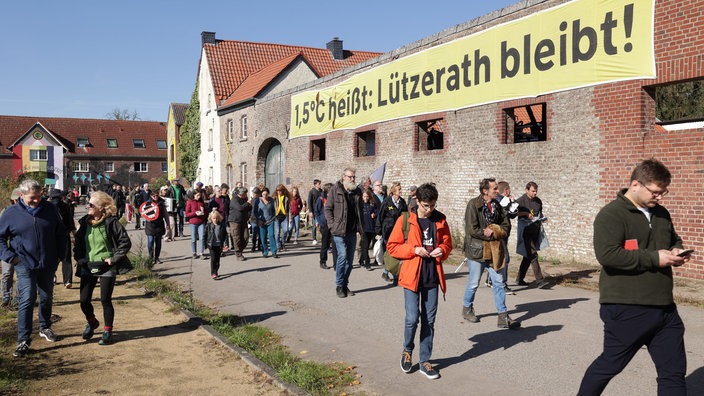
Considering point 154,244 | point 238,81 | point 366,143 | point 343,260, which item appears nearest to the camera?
point 343,260

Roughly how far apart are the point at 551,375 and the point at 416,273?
5.01ft

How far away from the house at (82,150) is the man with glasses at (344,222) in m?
54.4

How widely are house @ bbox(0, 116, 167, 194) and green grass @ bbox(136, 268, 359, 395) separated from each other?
54980 mm

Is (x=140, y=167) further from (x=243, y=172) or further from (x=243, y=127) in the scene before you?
(x=243, y=127)

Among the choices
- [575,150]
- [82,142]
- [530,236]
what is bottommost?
[530,236]

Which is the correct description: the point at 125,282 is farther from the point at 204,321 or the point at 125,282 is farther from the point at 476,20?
the point at 476,20

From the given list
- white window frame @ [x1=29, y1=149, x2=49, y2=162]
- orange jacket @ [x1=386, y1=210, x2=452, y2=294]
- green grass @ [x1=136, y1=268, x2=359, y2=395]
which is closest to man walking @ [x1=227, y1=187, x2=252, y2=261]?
green grass @ [x1=136, y1=268, x2=359, y2=395]

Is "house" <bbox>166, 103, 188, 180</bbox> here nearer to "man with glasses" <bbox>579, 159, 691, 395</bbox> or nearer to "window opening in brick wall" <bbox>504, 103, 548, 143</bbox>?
"window opening in brick wall" <bbox>504, 103, 548, 143</bbox>

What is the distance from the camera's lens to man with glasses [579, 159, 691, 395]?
369 centimetres

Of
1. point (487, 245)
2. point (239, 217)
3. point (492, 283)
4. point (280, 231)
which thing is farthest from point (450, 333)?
point (280, 231)

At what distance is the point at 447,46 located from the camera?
16188 mm

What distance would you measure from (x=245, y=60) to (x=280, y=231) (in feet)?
81.8

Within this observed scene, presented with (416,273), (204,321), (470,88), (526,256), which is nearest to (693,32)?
(526,256)

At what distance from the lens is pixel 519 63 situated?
13.7 metres
